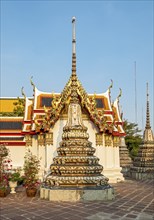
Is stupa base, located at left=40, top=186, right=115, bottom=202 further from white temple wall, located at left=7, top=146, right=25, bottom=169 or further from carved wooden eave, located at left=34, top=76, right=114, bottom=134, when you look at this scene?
white temple wall, located at left=7, top=146, right=25, bottom=169

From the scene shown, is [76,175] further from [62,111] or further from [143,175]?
[143,175]

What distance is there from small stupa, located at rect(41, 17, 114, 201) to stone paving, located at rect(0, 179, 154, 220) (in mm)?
481

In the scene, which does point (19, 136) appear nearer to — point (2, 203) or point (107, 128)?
point (107, 128)

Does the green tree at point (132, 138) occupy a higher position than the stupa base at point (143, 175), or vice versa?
the green tree at point (132, 138)

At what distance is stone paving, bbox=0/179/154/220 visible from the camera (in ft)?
27.0

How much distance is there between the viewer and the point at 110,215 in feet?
27.4

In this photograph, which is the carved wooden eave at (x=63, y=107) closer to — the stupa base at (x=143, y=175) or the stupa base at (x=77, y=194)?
the stupa base at (x=143, y=175)

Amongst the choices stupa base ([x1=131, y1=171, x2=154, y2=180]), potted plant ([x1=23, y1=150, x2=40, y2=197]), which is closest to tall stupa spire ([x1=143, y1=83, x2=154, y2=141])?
stupa base ([x1=131, y1=171, x2=154, y2=180])

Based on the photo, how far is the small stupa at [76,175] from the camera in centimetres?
1091

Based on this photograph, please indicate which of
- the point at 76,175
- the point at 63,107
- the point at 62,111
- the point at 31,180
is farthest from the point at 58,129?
the point at 76,175

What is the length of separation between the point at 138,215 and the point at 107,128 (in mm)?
9648

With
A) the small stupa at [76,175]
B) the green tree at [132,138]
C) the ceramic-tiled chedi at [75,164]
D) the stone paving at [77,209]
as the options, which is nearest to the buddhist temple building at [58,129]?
the ceramic-tiled chedi at [75,164]

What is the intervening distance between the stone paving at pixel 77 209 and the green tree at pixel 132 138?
25.2m

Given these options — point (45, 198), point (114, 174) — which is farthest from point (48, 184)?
point (114, 174)
